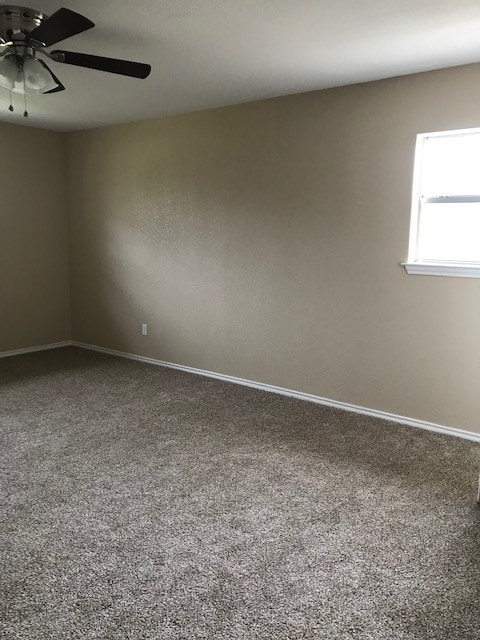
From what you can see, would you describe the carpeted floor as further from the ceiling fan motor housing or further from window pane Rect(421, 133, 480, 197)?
the ceiling fan motor housing

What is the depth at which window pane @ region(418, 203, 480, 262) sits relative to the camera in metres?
3.34

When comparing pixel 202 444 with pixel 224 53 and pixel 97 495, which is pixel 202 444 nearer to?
pixel 97 495

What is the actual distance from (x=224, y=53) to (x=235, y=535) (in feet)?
8.61

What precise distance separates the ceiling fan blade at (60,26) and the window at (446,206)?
226 centimetres

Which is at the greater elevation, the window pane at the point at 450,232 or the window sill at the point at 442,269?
the window pane at the point at 450,232

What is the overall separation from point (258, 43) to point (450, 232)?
1723 mm

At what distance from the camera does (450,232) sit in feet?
11.3

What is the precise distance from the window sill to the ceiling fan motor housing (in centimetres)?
259

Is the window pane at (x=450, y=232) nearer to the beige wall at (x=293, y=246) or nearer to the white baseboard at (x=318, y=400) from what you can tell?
the beige wall at (x=293, y=246)

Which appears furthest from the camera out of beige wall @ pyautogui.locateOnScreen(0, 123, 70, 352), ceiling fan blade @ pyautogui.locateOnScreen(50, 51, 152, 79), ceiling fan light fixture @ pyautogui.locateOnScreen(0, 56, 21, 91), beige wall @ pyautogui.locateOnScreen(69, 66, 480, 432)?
beige wall @ pyautogui.locateOnScreen(0, 123, 70, 352)

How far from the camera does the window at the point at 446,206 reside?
3.29m

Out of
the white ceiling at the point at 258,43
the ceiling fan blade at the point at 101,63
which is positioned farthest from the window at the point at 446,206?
the ceiling fan blade at the point at 101,63

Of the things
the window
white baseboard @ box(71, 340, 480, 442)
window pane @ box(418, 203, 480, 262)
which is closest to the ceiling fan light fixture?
the window

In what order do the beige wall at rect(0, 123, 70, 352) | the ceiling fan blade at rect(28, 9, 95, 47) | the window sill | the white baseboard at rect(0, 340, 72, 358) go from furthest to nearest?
the white baseboard at rect(0, 340, 72, 358), the beige wall at rect(0, 123, 70, 352), the window sill, the ceiling fan blade at rect(28, 9, 95, 47)
